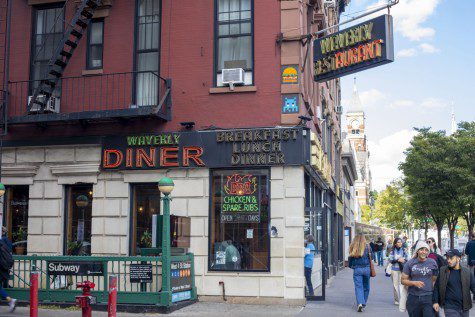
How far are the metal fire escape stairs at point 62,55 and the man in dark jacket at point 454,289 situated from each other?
11.3 meters

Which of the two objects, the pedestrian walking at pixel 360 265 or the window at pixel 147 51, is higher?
the window at pixel 147 51

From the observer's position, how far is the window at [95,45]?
16.9 m

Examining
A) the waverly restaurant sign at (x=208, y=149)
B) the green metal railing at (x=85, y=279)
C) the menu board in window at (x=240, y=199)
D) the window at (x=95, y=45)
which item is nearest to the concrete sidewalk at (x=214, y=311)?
the green metal railing at (x=85, y=279)

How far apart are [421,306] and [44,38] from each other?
1296 centimetres

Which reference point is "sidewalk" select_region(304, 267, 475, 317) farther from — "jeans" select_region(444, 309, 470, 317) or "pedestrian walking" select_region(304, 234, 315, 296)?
A: "jeans" select_region(444, 309, 470, 317)

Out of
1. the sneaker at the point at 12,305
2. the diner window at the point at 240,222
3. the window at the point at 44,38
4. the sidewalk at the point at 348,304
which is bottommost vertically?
the sidewalk at the point at 348,304

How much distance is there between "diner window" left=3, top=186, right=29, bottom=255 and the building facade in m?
0.04

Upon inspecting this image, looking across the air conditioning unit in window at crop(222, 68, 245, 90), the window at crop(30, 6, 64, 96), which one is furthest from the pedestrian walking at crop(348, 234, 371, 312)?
the window at crop(30, 6, 64, 96)

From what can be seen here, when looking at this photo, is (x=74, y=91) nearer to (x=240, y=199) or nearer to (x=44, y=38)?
(x=44, y=38)

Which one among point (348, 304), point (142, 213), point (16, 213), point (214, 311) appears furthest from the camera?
point (16, 213)

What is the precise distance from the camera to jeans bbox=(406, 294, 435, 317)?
376 inches

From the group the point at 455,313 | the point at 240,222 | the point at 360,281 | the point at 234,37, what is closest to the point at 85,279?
the point at 240,222

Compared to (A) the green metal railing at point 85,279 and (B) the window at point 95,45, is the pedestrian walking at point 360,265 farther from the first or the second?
(B) the window at point 95,45

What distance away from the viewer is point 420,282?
959cm
